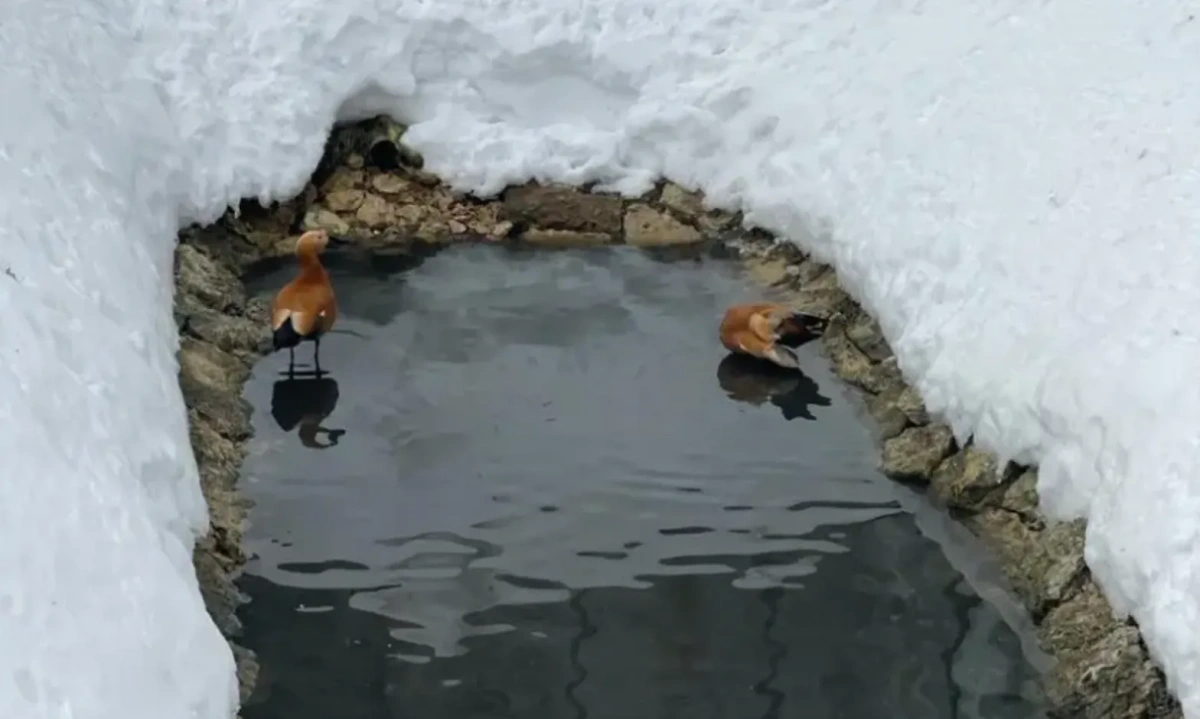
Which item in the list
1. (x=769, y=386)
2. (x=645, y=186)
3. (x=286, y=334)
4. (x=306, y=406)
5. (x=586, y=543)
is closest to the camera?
(x=586, y=543)

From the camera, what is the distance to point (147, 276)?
7930 mm

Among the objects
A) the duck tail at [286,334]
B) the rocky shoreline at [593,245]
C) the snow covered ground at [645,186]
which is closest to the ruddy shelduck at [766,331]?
the rocky shoreline at [593,245]

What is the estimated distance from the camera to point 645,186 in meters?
10.9

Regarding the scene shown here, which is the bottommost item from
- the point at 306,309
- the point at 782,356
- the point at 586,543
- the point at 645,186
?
the point at 586,543

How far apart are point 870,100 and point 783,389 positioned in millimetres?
2720

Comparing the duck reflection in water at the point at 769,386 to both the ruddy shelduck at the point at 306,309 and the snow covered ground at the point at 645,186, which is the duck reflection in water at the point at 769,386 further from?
the ruddy shelduck at the point at 306,309

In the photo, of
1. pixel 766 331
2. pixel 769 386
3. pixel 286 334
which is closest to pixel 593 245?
pixel 766 331

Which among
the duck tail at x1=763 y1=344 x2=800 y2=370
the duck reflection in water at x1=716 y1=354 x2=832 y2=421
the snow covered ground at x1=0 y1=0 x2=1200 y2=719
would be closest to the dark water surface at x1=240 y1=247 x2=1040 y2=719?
the duck reflection in water at x1=716 y1=354 x2=832 y2=421

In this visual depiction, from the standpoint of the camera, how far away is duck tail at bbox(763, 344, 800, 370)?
830 centimetres

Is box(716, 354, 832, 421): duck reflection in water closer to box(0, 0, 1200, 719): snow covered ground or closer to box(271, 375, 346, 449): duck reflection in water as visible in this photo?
box(0, 0, 1200, 719): snow covered ground

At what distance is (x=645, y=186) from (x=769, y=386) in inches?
121

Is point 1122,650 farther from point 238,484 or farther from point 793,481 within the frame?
point 238,484

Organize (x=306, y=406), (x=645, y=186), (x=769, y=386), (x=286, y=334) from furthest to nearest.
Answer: (x=645, y=186), (x=769, y=386), (x=286, y=334), (x=306, y=406)

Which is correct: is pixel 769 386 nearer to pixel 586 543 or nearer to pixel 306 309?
pixel 586 543
